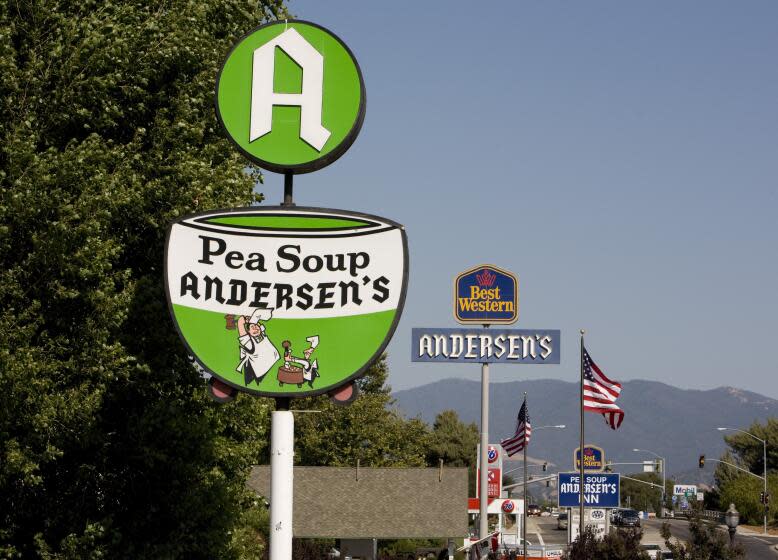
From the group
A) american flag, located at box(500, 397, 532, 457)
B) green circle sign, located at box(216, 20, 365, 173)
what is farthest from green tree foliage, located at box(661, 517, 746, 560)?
green circle sign, located at box(216, 20, 365, 173)

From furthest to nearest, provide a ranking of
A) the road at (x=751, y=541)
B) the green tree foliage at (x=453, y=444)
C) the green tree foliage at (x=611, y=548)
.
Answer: the green tree foliage at (x=453, y=444) < the road at (x=751, y=541) < the green tree foliage at (x=611, y=548)

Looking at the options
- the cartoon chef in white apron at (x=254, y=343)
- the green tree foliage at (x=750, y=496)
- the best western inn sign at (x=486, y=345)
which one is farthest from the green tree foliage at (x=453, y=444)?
the cartoon chef in white apron at (x=254, y=343)

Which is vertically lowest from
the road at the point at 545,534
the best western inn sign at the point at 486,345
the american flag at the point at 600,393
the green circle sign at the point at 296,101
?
the road at the point at 545,534

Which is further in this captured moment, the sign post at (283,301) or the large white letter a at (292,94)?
the large white letter a at (292,94)

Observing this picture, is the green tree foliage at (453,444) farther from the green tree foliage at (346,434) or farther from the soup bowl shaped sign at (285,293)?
the soup bowl shaped sign at (285,293)

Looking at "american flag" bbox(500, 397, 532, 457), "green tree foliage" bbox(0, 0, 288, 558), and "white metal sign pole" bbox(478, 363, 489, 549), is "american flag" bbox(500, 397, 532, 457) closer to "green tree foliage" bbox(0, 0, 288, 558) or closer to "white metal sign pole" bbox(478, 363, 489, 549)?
"white metal sign pole" bbox(478, 363, 489, 549)

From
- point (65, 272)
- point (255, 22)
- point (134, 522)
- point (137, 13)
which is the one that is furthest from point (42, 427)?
point (255, 22)

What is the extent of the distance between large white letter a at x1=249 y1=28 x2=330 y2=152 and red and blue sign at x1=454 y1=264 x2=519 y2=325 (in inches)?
858

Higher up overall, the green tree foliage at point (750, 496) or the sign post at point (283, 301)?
the sign post at point (283, 301)

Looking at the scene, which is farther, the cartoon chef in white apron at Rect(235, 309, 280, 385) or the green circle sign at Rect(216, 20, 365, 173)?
Answer: the green circle sign at Rect(216, 20, 365, 173)

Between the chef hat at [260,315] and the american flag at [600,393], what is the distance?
2965cm

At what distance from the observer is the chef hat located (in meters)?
9.80

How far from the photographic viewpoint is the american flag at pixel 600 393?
3837 cm

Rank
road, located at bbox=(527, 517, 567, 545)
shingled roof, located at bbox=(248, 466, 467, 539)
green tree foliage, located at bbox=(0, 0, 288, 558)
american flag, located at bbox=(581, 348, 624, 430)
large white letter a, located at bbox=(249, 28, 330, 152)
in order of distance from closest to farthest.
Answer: large white letter a, located at bbox=(249, 28, 330, 152)
green tree foliage, located at bbox=(0, 0, 288, 558)
american flag, located at bbox=(581, 348, 624, 430)
shingled roof, located at bbox=(248, 466, 467, 539)
road, located at bbox=(527, 517, 567, 545)
